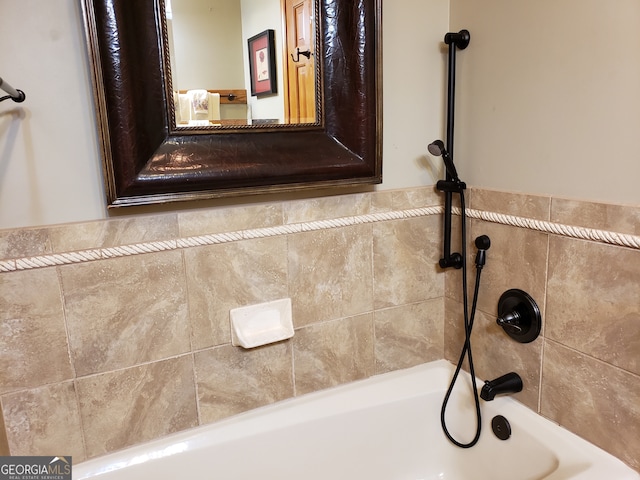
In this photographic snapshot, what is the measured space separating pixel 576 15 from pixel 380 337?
110 cm

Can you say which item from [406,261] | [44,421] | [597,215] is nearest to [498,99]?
[597,215]

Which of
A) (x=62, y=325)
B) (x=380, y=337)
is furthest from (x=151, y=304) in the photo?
(x=380, y=337)

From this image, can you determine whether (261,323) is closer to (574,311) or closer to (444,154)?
(444,154)

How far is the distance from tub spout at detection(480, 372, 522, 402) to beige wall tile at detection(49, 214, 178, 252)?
1029 millimetres

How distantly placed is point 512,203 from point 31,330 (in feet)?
4.43

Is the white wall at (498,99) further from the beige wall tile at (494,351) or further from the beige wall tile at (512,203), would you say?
the beige wall tile at (494,351)

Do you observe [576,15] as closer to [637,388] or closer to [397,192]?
[397,192]

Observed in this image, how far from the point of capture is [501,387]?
1458mm

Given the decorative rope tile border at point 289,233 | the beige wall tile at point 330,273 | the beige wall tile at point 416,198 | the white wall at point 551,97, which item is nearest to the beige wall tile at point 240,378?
the beige wall tile at point 330,273

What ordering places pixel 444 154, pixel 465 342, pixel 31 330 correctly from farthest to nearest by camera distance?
1. pixel 465 342
2. pixel 444 154
3. pixel 31 330

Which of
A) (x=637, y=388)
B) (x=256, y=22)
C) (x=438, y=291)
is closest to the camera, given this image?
(x=637, y=388)

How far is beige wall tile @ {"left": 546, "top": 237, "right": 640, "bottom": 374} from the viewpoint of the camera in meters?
1.14

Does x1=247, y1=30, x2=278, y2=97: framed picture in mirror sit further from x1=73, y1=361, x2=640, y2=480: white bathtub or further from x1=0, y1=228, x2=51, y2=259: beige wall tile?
x1=73, y1=361, x2=640, y2=480: white bathtub

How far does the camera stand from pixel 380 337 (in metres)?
1.66
